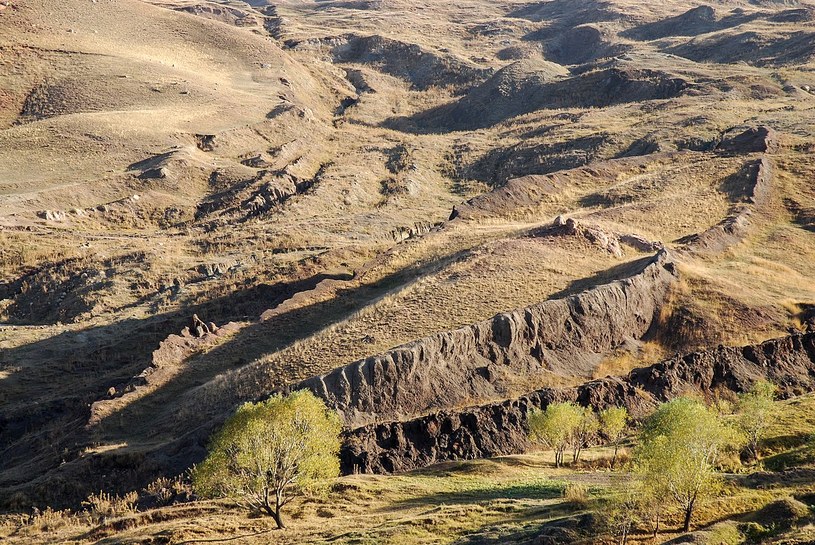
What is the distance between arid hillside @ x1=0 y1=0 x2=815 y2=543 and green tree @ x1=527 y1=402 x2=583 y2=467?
6.02ft

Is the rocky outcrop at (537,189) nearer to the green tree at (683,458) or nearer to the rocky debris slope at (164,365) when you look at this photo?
the rocky debris slope at (164,365)

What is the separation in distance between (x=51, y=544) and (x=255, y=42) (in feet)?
332

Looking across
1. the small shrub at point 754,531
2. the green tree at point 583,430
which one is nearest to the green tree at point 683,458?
the small shrub at point 754,531

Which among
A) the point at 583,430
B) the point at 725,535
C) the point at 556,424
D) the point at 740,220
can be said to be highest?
the point at 725,535

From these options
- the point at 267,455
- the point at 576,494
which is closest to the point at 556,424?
the point at 576,494

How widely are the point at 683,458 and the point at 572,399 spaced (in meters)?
10.8

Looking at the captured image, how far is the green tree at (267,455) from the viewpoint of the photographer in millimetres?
19391

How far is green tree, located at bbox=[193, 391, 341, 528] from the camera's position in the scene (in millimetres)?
19391

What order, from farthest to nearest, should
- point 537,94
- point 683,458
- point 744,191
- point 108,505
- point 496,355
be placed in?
1. point 537,94
2. point 744,191
3. point 496,355
4. point 108,505
5. point 683,458

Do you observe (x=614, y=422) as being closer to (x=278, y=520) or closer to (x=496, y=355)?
(x=496, y=355)

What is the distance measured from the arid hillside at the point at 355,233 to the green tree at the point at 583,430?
2024 mm

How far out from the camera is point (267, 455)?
19.4 metres

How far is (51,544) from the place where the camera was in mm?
19891

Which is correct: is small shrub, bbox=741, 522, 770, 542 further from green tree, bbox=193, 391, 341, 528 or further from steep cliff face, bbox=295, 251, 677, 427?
steep cliff face, bbox=295, 251, 677, 427
